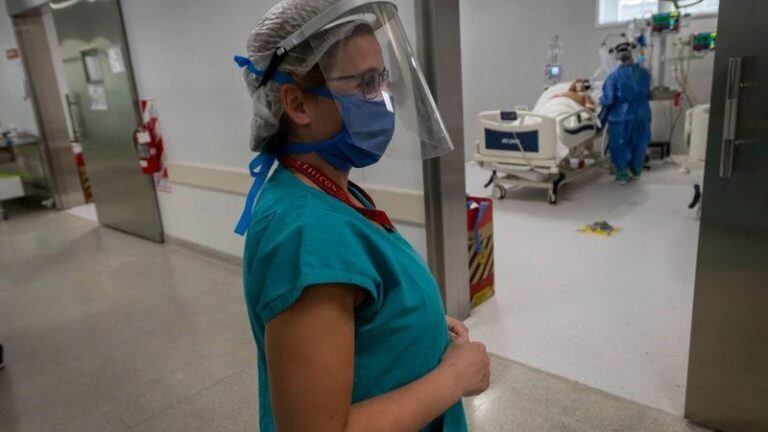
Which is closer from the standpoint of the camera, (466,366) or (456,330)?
(466,366)

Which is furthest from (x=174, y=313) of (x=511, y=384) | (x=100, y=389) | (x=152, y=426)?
(x=511, y=384)

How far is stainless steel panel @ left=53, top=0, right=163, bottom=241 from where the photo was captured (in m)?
4.51

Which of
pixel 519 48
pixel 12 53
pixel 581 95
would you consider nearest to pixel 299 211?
pixel 581 95

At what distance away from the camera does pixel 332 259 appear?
743mm

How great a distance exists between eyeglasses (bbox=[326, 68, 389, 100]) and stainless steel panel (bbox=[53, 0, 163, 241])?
13.7ft

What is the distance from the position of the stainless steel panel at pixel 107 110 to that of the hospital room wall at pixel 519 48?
483 cm

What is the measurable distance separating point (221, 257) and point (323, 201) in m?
3.77

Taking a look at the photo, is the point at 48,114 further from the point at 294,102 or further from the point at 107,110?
the point at 294,102

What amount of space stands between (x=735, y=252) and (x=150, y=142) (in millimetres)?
4239

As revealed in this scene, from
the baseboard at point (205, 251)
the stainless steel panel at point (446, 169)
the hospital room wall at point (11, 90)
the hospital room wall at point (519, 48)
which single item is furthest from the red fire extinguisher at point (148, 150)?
the hospital room wall at point (519, 48)

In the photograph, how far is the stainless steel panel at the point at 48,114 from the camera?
19.2ft

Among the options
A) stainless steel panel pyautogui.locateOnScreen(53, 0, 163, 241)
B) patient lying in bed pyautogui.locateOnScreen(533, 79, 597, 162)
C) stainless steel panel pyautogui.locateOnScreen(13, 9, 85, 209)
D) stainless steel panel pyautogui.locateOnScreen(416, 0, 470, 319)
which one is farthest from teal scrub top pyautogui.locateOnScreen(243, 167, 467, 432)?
stainless steel panel pyautogui.locateOnScreen(13, 9, 85, 209)

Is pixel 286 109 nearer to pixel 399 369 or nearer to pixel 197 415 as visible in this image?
pixel 399 369

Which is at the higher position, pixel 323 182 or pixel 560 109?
pixel 323 182
